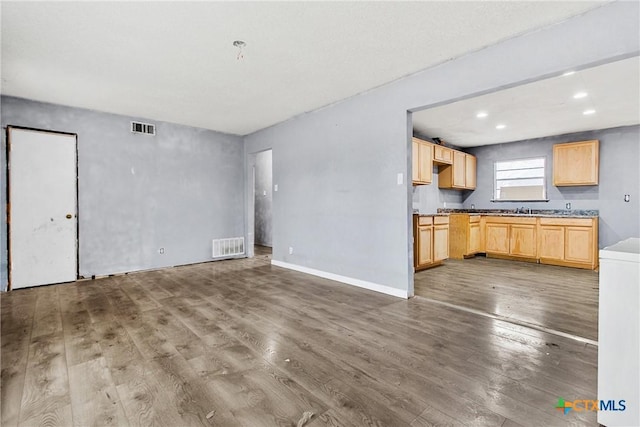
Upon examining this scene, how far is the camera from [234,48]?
2.84 metres

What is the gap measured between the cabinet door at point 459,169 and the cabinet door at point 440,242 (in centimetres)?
146

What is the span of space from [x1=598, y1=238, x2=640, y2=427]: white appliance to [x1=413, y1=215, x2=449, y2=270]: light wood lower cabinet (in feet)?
11.5

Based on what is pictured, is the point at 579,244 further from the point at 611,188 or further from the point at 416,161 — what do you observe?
the point at 416,161

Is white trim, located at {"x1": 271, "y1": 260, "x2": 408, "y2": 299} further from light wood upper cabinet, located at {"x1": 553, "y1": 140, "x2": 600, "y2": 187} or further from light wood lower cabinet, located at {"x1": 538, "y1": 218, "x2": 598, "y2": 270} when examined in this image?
light wood upper cabinet, located at {"x1": 553, "y1": 140, "x2": 600, "y2": 187}

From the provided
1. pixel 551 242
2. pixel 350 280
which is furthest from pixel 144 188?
pixel 551 242

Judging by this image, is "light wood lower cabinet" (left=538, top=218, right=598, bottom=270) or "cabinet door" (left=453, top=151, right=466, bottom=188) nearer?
"light wood lower cabinet" (left=538, top=218, right=598, bottom=270)

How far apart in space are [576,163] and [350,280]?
501cm

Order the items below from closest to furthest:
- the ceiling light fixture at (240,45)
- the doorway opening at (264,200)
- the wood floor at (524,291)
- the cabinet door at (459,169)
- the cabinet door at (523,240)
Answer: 1. the ceiling light fixture at (240,45)
2. the wood floor at (524,291)
3. the cabinet door at (523,240)
4. the cabinet door at (459,169)
5. the doorway opening at (264,200)

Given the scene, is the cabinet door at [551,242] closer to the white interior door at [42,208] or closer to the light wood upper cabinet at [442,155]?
the light wood upper cabinet at [442,155]

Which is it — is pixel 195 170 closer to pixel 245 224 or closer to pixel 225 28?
pixel 245 224

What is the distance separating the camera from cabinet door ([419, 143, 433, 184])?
17.5 ft

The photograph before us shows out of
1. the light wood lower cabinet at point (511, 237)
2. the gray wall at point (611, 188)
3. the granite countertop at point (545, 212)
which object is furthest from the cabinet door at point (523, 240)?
the gray wall at point (611, 188)

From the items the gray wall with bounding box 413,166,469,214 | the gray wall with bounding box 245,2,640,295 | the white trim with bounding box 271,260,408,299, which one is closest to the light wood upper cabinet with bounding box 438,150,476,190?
the gray wall with bounding box 413,166,469,214

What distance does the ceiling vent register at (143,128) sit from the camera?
4984 millimetres
